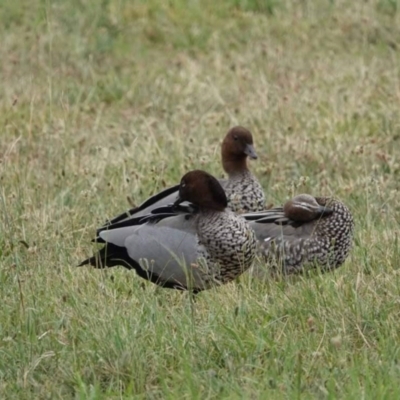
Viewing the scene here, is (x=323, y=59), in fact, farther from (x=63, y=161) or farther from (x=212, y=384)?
(x=212, y=384)

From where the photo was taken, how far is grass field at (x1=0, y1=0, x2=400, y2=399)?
14.9 ft

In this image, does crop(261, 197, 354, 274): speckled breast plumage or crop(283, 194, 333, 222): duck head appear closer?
crop(261, 197, 354, 274): speckled breast plumage

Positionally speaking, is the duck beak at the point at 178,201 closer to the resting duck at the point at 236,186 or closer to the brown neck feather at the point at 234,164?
the resting duck at the point at 236,186

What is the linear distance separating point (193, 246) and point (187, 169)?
2.16 meters

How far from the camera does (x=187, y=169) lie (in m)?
7.90

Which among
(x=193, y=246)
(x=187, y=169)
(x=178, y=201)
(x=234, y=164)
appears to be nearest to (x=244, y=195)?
(x=234, y=164)

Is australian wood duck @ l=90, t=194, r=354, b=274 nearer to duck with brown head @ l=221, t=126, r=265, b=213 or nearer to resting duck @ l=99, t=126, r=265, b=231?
resting duck @ l=99, t=126, r=265, b=231

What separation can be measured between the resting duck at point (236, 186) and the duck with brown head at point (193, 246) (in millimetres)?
324

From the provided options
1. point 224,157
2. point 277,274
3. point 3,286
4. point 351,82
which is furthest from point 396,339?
point 351,82

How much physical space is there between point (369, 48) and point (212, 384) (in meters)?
7.00

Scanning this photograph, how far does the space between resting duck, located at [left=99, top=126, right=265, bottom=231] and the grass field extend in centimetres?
35

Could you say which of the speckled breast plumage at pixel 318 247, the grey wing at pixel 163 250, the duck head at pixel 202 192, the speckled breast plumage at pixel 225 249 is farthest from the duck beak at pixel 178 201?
the speckled breast plumage at pixel 318 247

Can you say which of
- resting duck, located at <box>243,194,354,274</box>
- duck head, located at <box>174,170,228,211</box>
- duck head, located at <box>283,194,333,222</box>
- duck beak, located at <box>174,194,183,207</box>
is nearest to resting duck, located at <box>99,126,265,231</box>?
duck beak, located at <box>174,194,183,207</box>

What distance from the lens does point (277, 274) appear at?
570 centimetres
